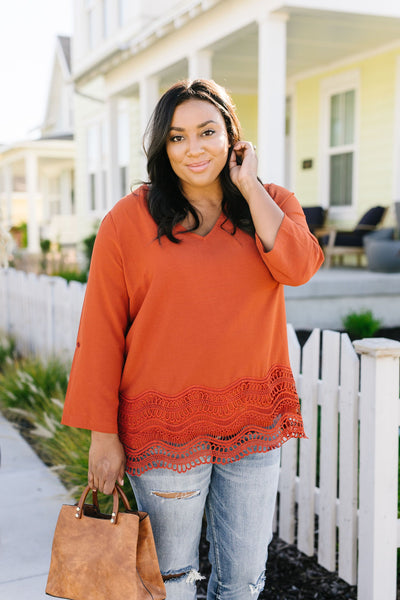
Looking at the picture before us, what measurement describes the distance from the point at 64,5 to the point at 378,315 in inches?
504

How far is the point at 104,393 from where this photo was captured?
6.03 feet

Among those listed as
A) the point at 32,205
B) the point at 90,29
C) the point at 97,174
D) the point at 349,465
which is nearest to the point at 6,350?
the point at 349,465

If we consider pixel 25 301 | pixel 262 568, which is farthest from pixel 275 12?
pixel 262 568

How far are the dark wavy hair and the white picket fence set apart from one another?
36.0 inches

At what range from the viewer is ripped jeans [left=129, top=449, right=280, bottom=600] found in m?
1.86

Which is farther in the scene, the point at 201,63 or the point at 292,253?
the point at 201,63

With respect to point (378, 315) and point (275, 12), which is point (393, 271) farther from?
point (275, 12)

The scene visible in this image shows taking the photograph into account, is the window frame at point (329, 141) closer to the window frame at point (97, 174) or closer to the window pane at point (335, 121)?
the window pane at point (335, 121)

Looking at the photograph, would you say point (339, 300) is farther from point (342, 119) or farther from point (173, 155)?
point (173, 155)

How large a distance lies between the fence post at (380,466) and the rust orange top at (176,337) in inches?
32.2

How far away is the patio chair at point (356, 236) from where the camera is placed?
8531 mm

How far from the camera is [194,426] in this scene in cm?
185

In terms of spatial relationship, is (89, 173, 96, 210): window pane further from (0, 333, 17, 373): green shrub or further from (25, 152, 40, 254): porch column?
(0, 333, 17, 373): green shrub

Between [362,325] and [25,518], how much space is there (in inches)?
159
